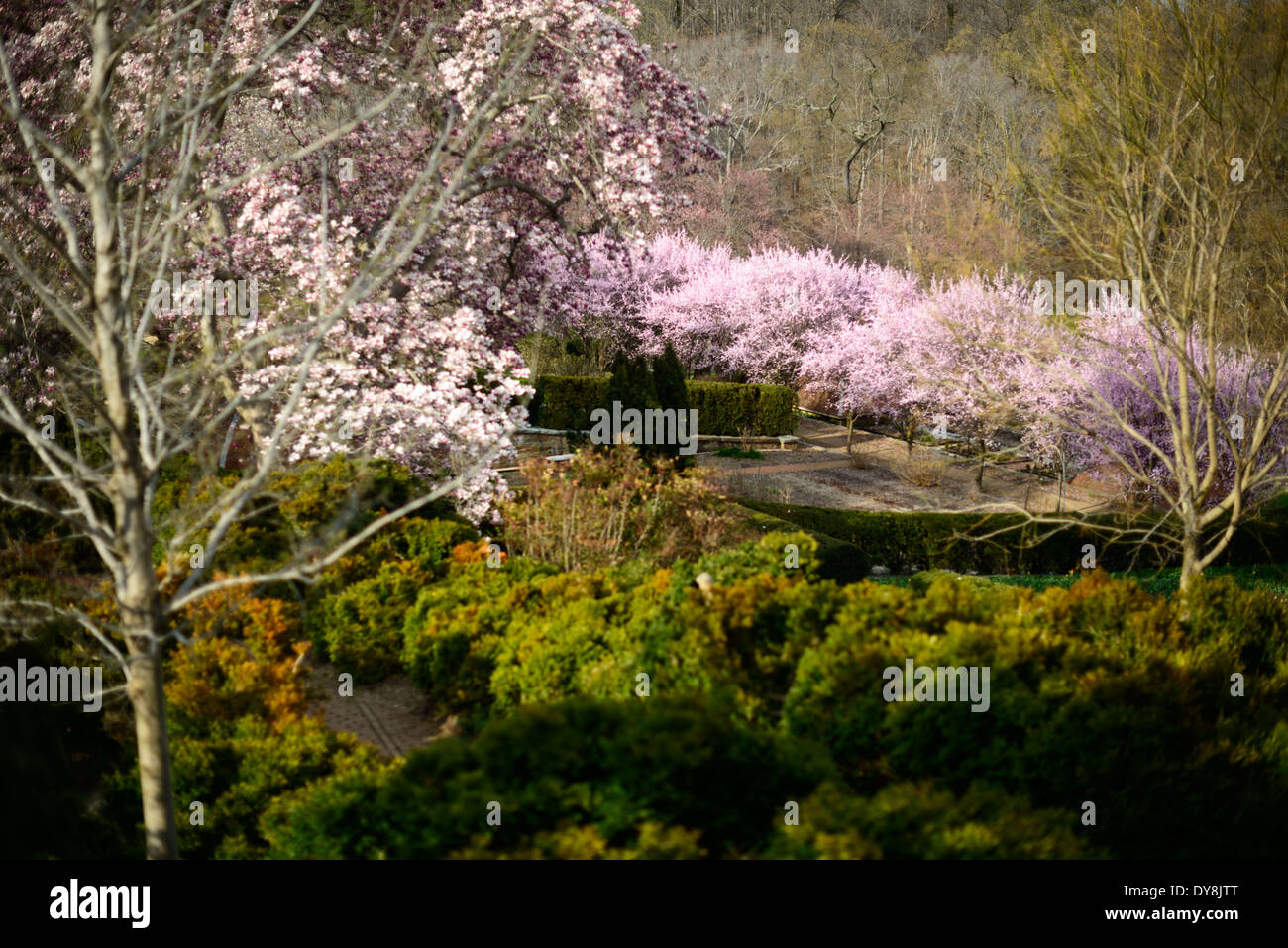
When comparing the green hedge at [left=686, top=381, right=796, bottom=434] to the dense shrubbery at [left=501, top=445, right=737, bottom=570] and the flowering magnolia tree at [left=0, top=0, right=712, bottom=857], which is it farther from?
the dense shrubbery at [left=501, top=445, right=737, bottom=570]

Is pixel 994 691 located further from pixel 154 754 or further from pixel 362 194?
pixel 362 194

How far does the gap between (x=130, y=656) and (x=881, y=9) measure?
257ft

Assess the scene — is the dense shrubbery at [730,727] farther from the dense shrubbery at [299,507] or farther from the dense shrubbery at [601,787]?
the dense shrubbery at [299,507]

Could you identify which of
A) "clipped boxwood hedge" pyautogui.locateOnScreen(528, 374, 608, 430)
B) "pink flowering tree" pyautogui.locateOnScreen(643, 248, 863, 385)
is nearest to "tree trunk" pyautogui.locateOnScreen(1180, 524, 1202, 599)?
"clipped boxwood hedge" pyautogui.locateOnScreen(528, 374, 608, 430)

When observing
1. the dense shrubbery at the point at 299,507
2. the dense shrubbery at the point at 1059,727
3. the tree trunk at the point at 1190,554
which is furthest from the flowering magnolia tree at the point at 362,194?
the tree trunk at the point at 1190,554

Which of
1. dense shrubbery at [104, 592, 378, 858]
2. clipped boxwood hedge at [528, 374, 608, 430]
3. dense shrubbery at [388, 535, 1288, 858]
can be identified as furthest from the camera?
clipped boxwood hedge at [528, 374, 608, 430]

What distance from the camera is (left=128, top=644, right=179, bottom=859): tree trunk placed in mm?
4008

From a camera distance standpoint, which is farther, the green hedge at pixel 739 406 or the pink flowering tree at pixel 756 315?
the pink flowering tree at pixel 756 315

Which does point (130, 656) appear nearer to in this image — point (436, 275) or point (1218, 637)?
point (1218, 637)

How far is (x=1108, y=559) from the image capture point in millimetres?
16438

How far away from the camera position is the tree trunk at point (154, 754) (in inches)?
158

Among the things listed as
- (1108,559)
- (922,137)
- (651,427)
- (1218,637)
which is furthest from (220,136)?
(922,137)

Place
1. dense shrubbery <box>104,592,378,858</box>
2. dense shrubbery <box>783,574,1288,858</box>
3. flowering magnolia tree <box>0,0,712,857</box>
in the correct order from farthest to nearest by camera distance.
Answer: flowering magnolia tree <box>0,0,712,857</box> → dense shrubbery <box>104,592,378,858</box> → dense shrubbery <box>783,574,1288,858</box>

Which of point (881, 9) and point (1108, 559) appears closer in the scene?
point (1108, 559)
